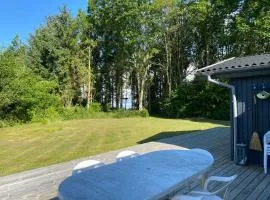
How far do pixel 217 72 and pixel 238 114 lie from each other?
0.91 m

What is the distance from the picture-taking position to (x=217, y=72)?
6496 mm

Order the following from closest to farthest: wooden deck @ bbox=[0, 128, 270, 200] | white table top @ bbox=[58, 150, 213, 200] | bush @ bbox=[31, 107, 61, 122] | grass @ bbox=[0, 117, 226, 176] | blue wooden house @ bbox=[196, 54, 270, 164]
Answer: white table top @ bbox=[58, 150, 213, 200], wooden deck @ bbox=[0, 128, 270, 200], blue wooden house @ bbox=[196, 54, 270, 164], grass @ bbox=[0, 117, 226, 176], bush @ bbox=[31, 107, 61, 122]

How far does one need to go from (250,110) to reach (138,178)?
4.32 metres

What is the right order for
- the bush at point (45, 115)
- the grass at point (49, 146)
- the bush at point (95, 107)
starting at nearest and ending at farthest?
the grass at point (49, 146) < the bush at point (45, 115) < the bush at point (95, 107)

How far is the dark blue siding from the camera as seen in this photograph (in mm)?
6125

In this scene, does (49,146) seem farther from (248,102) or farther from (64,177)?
(248,102)

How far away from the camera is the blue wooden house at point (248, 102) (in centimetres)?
606

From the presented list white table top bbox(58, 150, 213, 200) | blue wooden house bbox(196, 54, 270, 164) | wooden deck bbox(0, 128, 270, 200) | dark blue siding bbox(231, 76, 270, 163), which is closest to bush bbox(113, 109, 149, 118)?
wooden deck bbox(0, 128, 270, 200)

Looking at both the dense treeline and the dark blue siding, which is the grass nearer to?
the dark blue siding

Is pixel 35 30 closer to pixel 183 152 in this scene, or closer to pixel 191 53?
pixel 191 53

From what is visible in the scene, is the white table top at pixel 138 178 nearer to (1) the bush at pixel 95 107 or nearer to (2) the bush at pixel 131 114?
(2) the bush at pixel 131 114

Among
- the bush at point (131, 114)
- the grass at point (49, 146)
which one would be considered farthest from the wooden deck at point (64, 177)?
the bush at point (131, 114)

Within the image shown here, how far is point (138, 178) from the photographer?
2.62m

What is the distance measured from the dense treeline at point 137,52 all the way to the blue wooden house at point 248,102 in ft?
42.7
